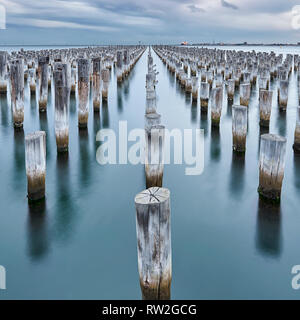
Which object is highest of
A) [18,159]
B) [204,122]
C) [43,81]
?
[43,81]

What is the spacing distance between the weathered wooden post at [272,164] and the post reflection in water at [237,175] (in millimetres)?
648

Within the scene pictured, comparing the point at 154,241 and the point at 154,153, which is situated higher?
the point at 154,153

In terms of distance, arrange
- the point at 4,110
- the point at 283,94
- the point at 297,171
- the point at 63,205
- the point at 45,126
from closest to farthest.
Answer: the point at 63,205
the point at 297,171
the point at 45,126
the point at 283,94
the point at 4,110

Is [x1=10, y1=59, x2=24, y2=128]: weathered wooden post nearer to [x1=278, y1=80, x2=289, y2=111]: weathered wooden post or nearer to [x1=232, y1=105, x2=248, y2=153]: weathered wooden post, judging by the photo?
[x1=232, y1=105, x2=248, y2=153]: weathered wooden post

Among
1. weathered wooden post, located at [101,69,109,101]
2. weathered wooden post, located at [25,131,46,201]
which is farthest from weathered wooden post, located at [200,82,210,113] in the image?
weathered wooden post, located at [25,131,46,201]

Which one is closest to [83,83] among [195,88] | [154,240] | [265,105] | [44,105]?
[44,105]

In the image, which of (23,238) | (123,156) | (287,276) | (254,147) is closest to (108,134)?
(123,156)

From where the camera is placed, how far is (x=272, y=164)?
195 inches

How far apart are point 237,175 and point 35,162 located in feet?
12.5

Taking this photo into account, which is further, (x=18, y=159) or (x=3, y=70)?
(x=3, y=70)

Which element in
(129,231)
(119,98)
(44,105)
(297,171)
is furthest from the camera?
(119,98)

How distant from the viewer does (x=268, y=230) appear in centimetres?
469

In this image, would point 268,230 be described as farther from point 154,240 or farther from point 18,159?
point 18,159
